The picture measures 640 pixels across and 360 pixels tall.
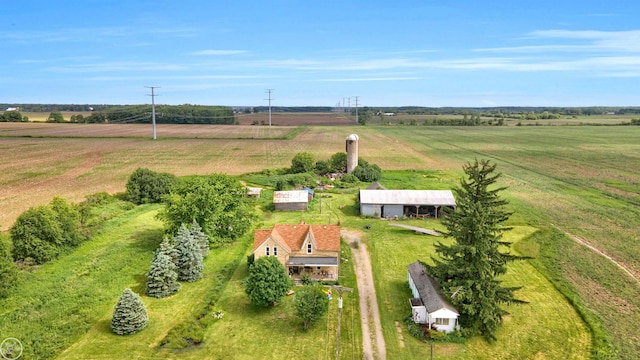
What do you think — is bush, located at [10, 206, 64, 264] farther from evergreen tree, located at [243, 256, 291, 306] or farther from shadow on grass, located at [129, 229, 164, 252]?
evergreen tree, located at [243, 256, 291, 306]

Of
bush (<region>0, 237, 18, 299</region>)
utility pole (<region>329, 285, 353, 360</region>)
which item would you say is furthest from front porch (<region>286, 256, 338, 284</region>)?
bush (<region>0, 237, 18, 299</region>)

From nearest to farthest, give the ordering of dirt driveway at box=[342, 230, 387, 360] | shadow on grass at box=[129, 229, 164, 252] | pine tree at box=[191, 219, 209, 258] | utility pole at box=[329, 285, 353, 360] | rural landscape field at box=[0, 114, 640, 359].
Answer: utility pole at box=[329, 285, 353, 360], dirt driveway at box=[342, 230, 387, 360], rural landscape field at box=[0, 114, 640, 359], pine tree at box=[191, 219, 209, 258], shadow on grass at box=[129, 229, 164, 252]

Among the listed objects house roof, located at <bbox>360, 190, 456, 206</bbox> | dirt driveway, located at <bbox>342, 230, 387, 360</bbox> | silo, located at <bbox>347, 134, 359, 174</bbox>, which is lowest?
dirt driveway, located at <bbox>342, 230, 387, 360</bbox>

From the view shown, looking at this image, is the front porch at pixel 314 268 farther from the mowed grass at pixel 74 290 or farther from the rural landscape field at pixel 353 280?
the mowed grass at pixel 74 290

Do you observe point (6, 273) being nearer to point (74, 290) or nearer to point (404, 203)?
point (74, 290)

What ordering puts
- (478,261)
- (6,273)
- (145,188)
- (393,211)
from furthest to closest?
(145,188)
(393,211)
(6,273)
(478,261)

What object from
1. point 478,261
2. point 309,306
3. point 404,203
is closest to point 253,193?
point 404,203
